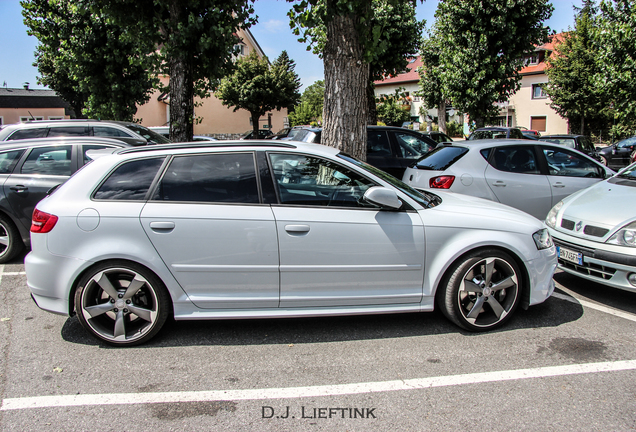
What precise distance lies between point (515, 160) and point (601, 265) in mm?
2841

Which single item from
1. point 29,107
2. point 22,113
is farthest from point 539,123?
point 22,113

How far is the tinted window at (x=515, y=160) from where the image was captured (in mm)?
7035

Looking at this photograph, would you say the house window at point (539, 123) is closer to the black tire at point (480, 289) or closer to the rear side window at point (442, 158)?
the rear side window at point (442, 158)

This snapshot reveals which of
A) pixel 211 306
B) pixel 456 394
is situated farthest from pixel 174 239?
pixel 456 394

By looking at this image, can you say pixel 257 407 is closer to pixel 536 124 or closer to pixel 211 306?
pixel 211 306

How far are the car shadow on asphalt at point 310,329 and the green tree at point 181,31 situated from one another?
26.3ft

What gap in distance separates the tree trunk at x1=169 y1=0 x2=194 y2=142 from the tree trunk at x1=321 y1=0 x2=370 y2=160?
552 cm

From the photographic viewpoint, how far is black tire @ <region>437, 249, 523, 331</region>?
3.84 meters

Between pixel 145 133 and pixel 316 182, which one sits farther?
pixel 145 133

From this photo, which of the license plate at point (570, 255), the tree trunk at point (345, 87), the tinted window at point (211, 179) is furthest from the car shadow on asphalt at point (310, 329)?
the tree trunk at point (345, 87)

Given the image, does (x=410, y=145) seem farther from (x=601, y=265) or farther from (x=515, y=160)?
(x=601, y=265)

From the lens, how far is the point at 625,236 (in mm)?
4551

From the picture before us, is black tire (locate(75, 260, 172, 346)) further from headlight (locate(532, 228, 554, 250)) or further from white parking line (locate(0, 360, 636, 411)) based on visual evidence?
headlight (locate(532, 228, 554, 250))

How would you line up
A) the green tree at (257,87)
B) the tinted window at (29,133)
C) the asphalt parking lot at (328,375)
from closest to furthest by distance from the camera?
the asphalt parking lot at (328,375) < the tinted window at (29,133) < the green tree at (257,87)
